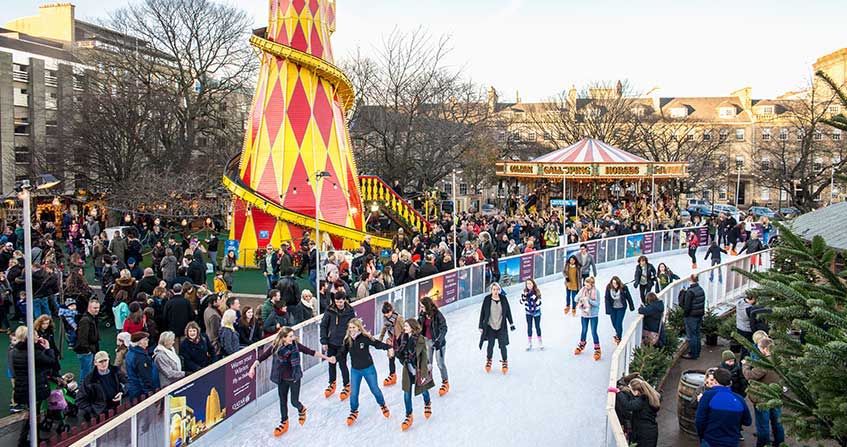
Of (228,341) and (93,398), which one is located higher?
(228,341)

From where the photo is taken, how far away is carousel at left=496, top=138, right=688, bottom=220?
102 feet

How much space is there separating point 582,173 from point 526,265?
13.9m

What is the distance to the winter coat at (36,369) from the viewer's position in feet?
25.6

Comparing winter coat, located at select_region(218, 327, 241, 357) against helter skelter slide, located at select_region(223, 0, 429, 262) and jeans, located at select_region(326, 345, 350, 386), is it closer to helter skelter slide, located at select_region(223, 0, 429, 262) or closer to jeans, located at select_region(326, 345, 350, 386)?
jeans, located at select_region(326, 345, 350, 386)

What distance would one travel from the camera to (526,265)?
18.2 m

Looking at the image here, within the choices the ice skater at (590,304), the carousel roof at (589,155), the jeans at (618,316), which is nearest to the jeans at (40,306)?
the ice skater at (590,304)

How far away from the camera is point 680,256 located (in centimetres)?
2439

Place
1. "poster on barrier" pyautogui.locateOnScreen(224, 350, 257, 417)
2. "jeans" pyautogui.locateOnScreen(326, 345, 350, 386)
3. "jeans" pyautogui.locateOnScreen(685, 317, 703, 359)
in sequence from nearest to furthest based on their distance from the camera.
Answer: "poster on barrier" pyautogui.locateOnScreen(224, 350, 257, 417) → "jeans" pyautogui.locateOnScreen(326, 345, 350, 386) → "jeans" pyautogui.locateOnScreen(685, 317, 703, 359)

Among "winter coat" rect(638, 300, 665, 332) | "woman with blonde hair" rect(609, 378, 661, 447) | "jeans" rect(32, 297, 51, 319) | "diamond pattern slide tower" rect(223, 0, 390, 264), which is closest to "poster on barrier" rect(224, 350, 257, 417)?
"woman with blonde hair" rect(609, 378, 661, 447)

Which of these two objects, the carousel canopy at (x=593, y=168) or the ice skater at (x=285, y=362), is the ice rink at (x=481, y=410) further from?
the carousel canopy at (x=593, y=168)

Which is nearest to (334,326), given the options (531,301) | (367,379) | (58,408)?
(367,379)

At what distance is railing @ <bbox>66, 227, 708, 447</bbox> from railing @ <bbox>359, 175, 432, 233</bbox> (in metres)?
6.64

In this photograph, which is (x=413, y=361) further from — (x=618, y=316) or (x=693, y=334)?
(x=693, y=334)

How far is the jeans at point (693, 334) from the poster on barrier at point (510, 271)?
620 centimetres
